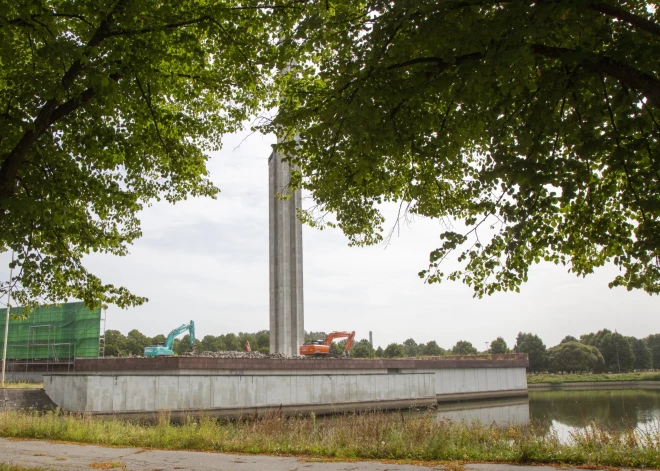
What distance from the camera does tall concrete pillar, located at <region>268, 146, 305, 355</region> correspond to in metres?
47.6

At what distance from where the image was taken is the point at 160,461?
9.25m

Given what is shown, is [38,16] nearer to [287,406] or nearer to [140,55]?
[140,55]

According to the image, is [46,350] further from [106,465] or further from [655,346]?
[655,346]

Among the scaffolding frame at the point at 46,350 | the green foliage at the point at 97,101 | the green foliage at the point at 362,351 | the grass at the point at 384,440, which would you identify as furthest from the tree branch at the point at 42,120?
the green foliage at the point at 362,351

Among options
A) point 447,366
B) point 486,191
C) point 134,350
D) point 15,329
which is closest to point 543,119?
point 486,191

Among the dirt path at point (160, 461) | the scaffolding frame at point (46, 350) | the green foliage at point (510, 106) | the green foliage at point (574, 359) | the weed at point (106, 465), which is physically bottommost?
the green foliage at point (574, 359)

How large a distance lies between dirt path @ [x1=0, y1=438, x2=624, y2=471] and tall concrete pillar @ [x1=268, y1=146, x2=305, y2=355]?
37.0 metres

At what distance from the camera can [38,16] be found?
7223 millimetres

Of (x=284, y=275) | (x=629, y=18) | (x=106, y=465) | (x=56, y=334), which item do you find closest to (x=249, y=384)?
(x=106, y=465)

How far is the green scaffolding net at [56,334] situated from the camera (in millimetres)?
40438

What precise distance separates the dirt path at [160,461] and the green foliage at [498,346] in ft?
298

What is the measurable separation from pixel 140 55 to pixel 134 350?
8869cm

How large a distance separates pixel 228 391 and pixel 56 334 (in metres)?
21.7

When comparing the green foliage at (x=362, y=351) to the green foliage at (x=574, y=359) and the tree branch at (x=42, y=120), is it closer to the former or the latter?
the green foliage at (x=574, y=359)
